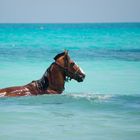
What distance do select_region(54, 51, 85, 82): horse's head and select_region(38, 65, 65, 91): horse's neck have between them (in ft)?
0.38

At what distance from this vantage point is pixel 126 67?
28.8 meters

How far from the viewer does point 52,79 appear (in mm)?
12820

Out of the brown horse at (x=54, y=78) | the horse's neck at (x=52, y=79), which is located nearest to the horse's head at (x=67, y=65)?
the brown horse at (x=54, y=78)

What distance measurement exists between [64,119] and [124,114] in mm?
1360

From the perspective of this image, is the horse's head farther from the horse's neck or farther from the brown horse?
the horse's neck

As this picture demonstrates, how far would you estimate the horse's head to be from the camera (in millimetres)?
12820

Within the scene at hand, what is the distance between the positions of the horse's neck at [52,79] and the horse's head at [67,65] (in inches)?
4.6

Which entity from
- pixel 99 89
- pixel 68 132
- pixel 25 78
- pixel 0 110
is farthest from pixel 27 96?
pixel 25 78

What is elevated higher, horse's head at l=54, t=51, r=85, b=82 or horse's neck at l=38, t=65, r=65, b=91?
horse's head at l=54, t=51, r=85, b=82

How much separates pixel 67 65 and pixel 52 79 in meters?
0.45

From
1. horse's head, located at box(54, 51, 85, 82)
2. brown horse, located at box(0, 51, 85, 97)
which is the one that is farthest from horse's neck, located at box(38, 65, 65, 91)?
horse's head, located at box(54, 51, 85, 82)

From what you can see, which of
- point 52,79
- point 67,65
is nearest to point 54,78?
point 52,79

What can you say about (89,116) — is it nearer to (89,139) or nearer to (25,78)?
(89,139)

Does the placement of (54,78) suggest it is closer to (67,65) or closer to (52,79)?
(52,79)
